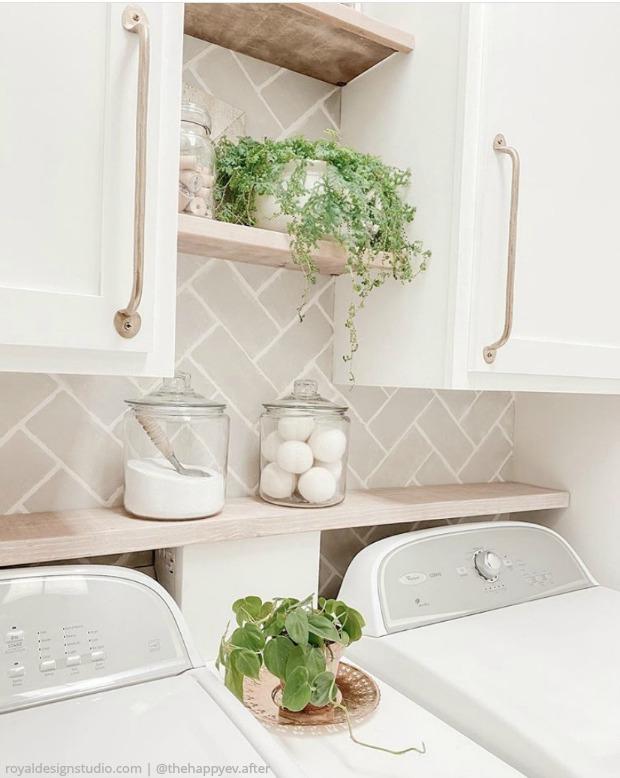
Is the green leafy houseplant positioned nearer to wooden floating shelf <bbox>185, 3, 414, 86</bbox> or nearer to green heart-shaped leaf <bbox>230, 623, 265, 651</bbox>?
green heart-shaped leaf <bbox>230, 623, 265, 651</bbox>

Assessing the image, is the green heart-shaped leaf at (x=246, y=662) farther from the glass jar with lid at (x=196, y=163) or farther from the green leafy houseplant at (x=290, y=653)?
the glass jar with lid at (x=196, y=163)

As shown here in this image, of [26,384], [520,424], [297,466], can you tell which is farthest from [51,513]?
[520,424]

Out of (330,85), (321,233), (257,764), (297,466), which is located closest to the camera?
(257,764)

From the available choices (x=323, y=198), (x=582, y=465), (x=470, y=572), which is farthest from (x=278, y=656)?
(x=582, y=465)

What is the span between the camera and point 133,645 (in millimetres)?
911

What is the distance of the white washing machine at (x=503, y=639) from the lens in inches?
34.1

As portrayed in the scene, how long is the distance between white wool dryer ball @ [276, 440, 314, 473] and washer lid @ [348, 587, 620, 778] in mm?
320

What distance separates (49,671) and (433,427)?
1.01 m

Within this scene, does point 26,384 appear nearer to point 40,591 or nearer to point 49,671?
point 40,591

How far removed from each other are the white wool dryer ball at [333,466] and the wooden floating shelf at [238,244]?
14.6 inches

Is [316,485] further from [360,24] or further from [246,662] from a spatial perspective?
[360,24]

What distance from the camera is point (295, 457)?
3.97ft

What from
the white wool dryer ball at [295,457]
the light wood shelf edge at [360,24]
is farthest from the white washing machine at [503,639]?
the light wood shelf edge at [360,24]

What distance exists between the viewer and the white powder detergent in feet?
3.47
